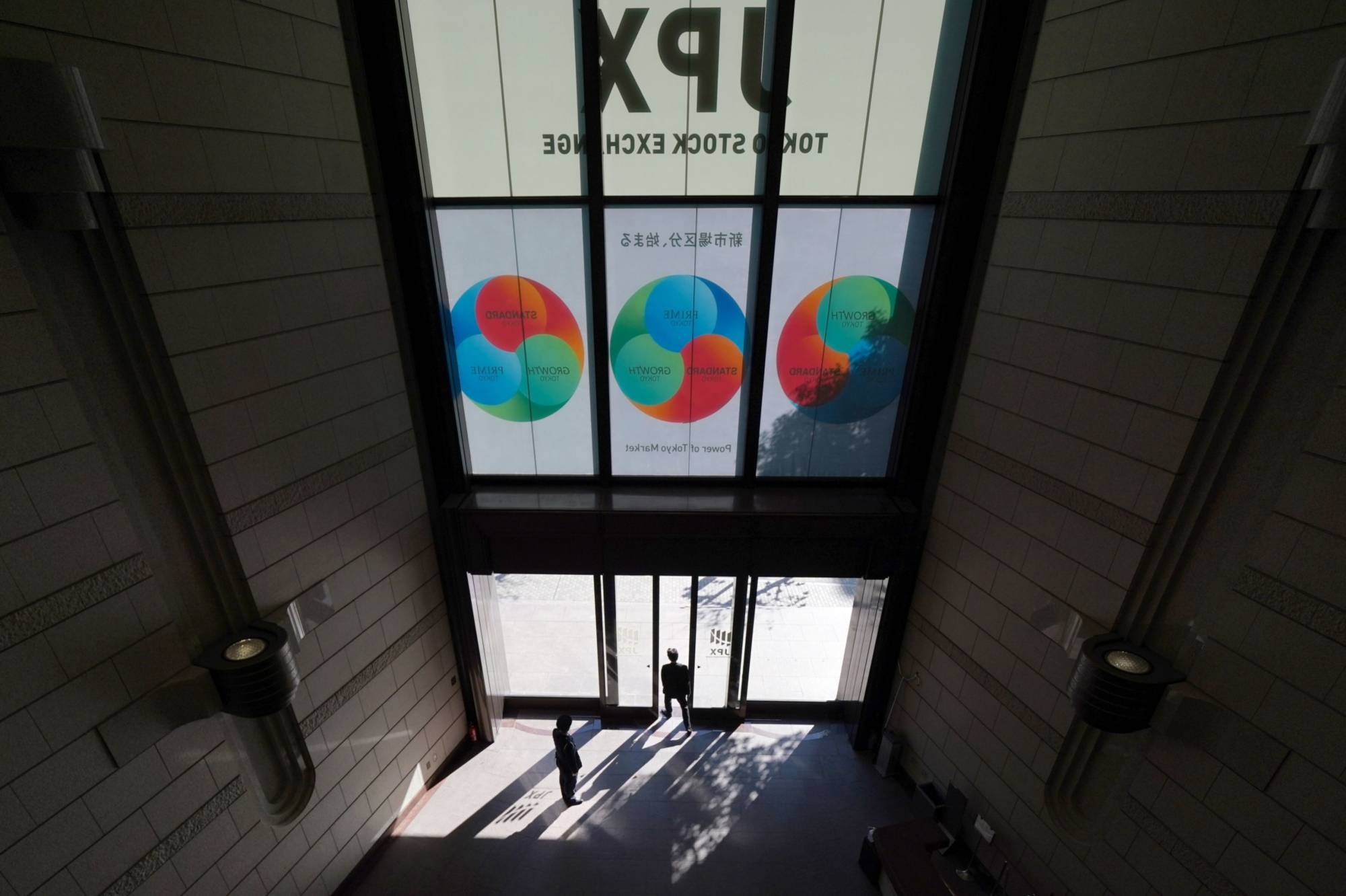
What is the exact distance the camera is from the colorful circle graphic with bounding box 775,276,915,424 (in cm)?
466

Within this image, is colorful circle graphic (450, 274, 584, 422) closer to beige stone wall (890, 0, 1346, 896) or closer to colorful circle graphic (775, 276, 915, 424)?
colorful circle graphic (775, 276, 915, 424)

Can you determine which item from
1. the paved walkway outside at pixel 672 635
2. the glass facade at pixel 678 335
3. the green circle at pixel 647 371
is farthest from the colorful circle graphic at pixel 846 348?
the paved walkway outside at pixel 672 635

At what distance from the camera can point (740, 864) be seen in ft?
15.5

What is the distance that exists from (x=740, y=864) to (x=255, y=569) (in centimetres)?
453

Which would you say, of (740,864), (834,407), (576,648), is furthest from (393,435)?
(740,864)

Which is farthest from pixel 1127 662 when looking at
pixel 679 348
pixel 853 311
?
pixel 679 348

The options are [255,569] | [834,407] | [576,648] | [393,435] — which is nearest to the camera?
[255,569]

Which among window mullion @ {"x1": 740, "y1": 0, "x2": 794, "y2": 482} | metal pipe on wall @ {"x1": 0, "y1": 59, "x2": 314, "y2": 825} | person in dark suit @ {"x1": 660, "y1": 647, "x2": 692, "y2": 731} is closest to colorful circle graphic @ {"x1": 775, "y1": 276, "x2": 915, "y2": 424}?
window mullion @ {"x1": 740, "y1": 0, "x2": 794, "y2": 482}

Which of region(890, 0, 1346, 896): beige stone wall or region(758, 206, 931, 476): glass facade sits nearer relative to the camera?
region(890, 0, 1346, 896): beige stone wall

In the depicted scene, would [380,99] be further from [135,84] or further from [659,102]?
[659,102]

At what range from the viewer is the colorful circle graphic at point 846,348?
15.3 ft

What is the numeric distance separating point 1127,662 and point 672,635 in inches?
164

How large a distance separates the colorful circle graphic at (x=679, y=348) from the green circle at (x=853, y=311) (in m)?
0.74

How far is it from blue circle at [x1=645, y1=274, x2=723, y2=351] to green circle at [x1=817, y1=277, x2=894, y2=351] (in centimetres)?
99
